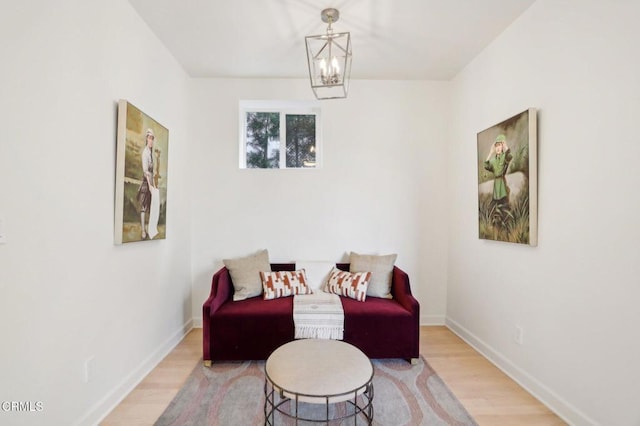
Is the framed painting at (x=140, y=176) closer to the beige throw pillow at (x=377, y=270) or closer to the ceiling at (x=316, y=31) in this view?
the ceiling at (x=316, y=31)

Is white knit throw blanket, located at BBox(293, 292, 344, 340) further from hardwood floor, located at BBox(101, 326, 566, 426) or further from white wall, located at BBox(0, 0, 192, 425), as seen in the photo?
white wall, located at BBox(0, 0, 192, 425)

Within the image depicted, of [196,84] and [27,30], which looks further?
[196,84]

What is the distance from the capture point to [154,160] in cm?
244

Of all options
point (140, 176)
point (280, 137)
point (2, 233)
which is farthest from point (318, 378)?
point (280, 137)

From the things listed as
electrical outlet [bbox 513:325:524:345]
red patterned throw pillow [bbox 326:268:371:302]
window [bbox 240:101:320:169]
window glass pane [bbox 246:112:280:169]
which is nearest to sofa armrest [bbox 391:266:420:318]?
red patterned throw pillow [bbox 326:268:371:302]

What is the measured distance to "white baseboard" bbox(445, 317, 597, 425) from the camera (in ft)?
5.88

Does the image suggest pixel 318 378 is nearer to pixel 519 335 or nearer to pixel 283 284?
pixel 283 284

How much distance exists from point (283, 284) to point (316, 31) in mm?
2263

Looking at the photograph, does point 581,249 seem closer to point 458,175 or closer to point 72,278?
point 458,175

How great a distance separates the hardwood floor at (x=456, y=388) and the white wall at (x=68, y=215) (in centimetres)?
14

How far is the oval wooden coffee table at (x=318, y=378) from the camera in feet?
4.85

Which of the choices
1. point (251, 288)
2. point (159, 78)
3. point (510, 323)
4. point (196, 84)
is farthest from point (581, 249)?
point (196, 84)

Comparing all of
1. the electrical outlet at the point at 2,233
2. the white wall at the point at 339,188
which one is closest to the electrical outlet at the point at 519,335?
the white wall at the point at 339,188

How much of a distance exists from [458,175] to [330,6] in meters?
2.06
